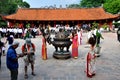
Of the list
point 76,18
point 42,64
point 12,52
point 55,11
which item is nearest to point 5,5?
point 55,11

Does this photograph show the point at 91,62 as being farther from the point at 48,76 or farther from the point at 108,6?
the point at 108,6

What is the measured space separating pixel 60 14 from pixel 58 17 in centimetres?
98

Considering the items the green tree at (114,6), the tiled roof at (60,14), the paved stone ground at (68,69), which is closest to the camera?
the paved stone ground at (68,69)

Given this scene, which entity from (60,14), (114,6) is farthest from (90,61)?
(114,6)

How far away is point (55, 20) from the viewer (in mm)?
41844

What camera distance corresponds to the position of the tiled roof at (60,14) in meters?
41.7

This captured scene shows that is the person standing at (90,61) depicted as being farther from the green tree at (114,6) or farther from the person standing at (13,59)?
the green tree at (114,6)

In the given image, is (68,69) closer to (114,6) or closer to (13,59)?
(13,59)

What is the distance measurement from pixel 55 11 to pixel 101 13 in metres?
6.40

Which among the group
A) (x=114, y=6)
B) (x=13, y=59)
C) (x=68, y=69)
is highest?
(x=114, y=6)

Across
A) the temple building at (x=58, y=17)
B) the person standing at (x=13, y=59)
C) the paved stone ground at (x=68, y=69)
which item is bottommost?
the paved stone ground at (x=68, y=69)

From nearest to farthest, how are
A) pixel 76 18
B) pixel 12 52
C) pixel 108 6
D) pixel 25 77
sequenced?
pixel 12 52 < pixel 25 77 < pixel 76 18 < pixel 108 6

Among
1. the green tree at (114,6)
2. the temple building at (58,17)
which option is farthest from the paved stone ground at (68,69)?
the green tree at (114,6)

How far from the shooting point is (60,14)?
141ft
